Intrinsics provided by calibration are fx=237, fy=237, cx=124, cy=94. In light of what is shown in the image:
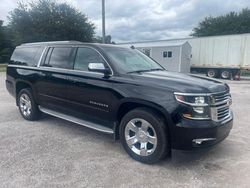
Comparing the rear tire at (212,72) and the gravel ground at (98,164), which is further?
the rear tire at (212,72)

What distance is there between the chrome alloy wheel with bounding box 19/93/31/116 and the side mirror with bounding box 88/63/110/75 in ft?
8.82

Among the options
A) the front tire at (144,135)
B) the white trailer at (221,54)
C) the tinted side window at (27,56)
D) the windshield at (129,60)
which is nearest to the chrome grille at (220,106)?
the front tire at (144,135)

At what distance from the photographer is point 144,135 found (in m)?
3.77

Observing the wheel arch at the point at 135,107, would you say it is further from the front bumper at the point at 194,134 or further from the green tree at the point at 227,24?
the green tree at the point at 227,24

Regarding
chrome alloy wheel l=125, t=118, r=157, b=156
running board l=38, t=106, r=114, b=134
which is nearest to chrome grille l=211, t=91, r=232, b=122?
chrome alloy wheel l=125, t=118, r=157, b=156

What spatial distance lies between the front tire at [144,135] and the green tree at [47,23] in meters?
27.8

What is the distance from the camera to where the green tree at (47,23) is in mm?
29297

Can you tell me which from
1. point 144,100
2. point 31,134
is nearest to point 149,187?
point 144,100

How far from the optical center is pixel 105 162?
3791 millimetres

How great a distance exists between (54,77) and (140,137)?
2.40 meters

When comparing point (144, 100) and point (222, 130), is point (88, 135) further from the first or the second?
point (222, 130)

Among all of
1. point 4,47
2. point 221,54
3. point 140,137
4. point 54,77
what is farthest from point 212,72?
point 4,47

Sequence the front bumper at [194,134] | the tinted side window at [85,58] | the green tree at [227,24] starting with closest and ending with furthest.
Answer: the front bumper at [194,134], the tinted side window at [85,58], the green tree at [227,24]

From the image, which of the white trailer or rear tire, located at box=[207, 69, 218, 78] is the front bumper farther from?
rear tire, located at box=[207, 69, 218, 78]
